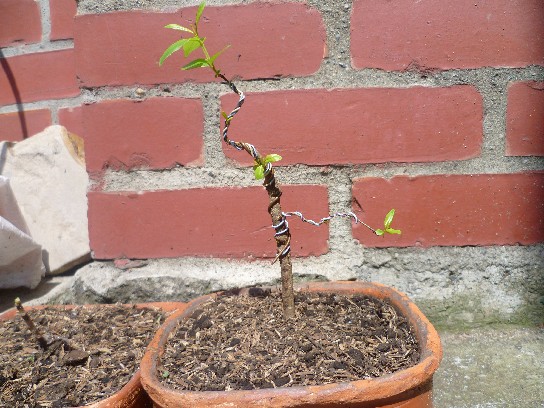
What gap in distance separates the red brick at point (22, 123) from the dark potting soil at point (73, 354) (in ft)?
2.49

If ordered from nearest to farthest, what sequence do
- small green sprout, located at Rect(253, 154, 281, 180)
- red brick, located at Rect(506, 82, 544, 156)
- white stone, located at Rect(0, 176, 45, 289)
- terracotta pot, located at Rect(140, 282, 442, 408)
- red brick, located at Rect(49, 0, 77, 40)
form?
terracotta pot, located at Rect(140, 282, 442, 408) → small green sprout, located at Rect(253, 154, 281, 180) → red brick, located at Rect(506, 82, 544, 156) → white stone, located at Rect(0, 176, 45, 289) → red brick, located at Rect(49, 0, 77, 40)

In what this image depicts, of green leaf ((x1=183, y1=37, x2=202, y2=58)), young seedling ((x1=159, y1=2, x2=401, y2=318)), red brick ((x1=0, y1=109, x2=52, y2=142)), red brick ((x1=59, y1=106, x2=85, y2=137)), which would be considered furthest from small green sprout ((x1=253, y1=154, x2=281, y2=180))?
red brick ((x1=0, y1=109, x2=52, y2=142))

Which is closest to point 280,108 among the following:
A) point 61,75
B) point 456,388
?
point 456,388

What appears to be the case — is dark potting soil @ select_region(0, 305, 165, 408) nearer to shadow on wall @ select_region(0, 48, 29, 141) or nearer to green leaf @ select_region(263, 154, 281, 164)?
green leaf @ select_region(263, 154, 281, 164)

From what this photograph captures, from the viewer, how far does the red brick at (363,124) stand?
94 centimetres

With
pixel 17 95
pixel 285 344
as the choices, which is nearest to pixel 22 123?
pixel 17 95

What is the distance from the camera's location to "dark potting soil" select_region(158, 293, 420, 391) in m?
Result: 0.66

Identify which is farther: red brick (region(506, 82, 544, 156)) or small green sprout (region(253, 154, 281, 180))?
red brick (region(506, 82, 544, 156))

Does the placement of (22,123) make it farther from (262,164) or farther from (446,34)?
(446,34)

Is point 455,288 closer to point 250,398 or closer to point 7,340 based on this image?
point 250,398

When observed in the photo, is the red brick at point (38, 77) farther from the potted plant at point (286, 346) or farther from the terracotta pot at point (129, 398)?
the terracotta pot at point (129, 398)

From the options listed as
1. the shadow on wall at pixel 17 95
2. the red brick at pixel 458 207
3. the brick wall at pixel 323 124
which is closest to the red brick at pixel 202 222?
the brick wall at pixel 323 124

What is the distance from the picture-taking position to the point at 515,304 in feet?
3.20

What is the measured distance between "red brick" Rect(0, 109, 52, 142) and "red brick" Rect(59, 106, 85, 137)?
53 mm
